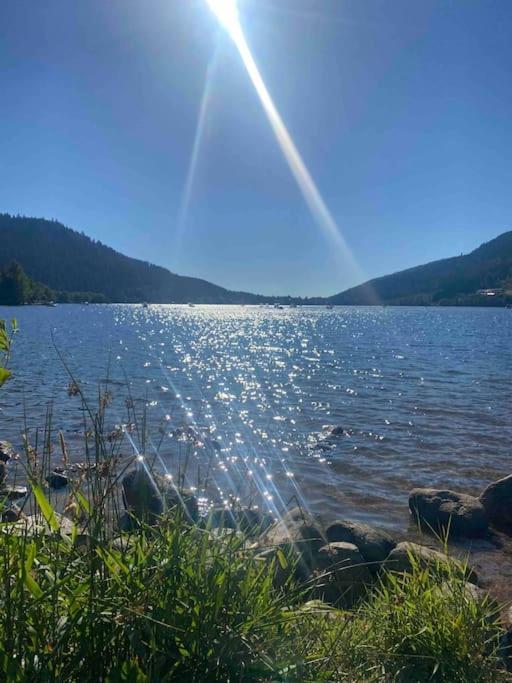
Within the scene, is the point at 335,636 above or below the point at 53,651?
below

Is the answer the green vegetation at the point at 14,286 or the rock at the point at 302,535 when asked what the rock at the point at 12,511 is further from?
the green vegetation at the point at 14,286

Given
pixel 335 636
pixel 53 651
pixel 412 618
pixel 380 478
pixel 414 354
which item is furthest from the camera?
pixel 414 354

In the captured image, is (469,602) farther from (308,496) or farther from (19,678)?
(308,496)

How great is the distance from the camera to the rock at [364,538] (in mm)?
9000

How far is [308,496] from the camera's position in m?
13.2

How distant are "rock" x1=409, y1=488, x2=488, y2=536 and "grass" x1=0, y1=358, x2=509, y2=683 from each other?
7468 mm

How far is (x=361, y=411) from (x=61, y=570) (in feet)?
73.1

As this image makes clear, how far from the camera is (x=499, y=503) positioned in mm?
11602

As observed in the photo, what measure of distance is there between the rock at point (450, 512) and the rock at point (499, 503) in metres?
0.43

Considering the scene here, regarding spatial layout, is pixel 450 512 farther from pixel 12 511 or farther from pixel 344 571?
pixel 12 511

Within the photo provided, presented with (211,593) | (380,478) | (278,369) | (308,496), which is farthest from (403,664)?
(278,369)

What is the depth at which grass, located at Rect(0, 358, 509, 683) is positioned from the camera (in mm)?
2852

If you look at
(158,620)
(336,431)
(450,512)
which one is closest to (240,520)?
(158,620)

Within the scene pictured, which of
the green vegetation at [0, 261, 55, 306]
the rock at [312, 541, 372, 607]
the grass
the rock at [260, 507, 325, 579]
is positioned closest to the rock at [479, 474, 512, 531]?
the rock at [312, 541, 372, 607]
